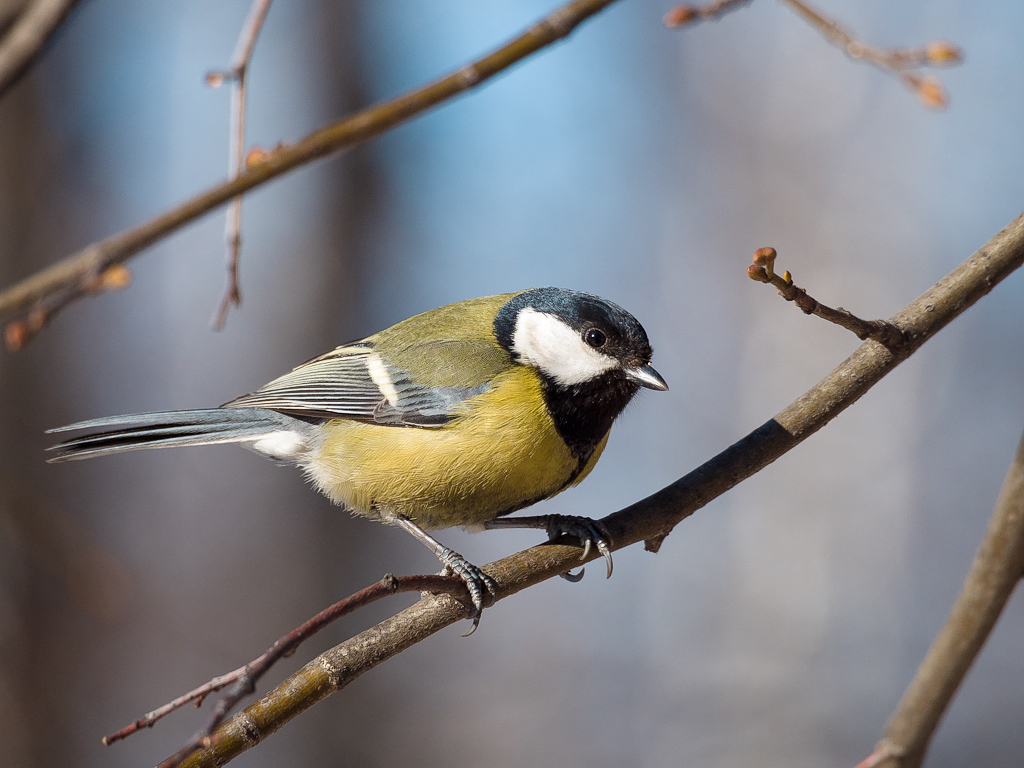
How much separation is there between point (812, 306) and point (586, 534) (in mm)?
753

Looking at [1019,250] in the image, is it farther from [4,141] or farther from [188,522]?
[188,522]

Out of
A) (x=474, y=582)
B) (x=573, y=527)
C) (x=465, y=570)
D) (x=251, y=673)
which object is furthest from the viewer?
(x=573, y=527)

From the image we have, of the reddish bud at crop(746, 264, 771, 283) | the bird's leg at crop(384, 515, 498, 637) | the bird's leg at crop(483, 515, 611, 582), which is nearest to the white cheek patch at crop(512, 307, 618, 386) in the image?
the bird's leg at crop(483, 515, 611, 582)

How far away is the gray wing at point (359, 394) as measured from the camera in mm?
2277

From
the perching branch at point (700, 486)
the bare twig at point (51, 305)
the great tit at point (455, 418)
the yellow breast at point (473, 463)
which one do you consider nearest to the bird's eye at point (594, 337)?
the great tit at point (455, 418)

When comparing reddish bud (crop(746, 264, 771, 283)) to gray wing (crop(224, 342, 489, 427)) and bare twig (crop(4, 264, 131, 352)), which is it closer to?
bare twig (crop(4, 264, 131, 352))

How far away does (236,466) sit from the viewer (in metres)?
6.00

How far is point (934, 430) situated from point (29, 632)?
5452 millimetres

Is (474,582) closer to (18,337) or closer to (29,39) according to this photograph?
(18,337)

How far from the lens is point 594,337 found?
2246 mm

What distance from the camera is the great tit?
84.3 inches

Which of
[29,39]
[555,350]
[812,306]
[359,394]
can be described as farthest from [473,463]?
[29,39]

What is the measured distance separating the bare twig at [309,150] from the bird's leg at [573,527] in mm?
926

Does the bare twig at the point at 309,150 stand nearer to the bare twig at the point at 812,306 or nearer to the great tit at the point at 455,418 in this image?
the bare twig at the point at 812,306
